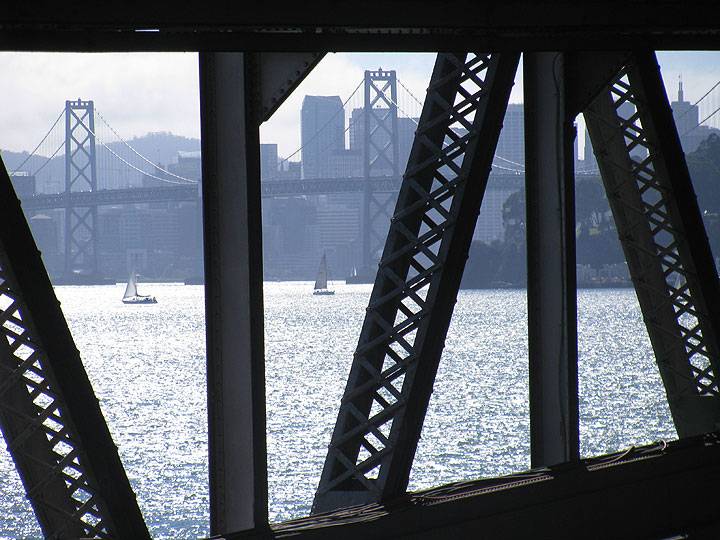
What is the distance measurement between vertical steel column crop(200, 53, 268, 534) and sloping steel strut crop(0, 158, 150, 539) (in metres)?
0.29

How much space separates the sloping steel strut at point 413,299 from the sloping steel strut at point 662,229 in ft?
2.02

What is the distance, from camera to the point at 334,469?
102 inches

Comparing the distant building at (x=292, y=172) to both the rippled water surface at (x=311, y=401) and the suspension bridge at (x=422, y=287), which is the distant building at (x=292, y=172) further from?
the suspension bridge at (x=422, y=287)

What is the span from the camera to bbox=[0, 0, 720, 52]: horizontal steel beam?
71.7 inches

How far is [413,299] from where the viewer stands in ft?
8.37

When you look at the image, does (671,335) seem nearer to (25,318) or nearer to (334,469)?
(334,469)

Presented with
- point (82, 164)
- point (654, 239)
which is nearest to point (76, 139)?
point (82, 164)

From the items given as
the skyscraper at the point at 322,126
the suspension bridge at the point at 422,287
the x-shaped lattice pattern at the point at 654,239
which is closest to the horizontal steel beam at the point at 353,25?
the suspension bridge at the point at 422,287

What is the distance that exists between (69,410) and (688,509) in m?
2.10

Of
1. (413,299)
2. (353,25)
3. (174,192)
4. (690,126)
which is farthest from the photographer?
(690,126)

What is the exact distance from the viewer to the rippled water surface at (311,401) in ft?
67.9

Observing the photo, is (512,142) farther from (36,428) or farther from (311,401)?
(36,428)

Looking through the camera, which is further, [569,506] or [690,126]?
[690,126]

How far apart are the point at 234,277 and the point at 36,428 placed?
517 mm
